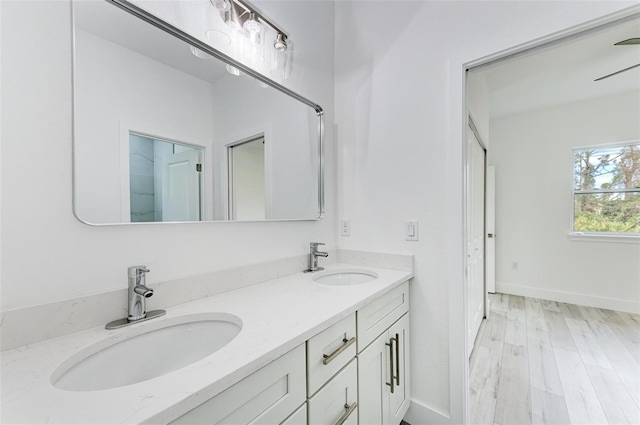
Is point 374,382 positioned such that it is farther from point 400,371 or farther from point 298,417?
point 298,417

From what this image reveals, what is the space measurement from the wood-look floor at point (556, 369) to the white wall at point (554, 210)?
0.38 meters

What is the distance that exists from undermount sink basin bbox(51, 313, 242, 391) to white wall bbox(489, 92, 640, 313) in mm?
3969

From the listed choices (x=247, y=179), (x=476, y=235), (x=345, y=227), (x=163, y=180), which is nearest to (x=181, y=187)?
(x=163, y=180)

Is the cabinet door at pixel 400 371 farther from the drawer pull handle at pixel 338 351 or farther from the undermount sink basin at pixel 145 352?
the undermount sink basin at pixel 145 352

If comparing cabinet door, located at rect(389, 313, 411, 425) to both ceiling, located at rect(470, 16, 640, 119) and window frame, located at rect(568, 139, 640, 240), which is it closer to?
ceiling, located at rect(470, 16, 640, 119)

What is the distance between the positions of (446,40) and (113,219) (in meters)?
1.69

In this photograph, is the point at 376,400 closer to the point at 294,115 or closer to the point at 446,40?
the point at 294,115

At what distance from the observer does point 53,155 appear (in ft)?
2.33

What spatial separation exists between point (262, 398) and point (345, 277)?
979mm

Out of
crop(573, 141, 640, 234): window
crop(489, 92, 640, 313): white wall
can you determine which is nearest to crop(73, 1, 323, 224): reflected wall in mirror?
crop(489, 92, 640, 313): white wall

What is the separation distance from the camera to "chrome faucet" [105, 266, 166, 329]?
777 mm

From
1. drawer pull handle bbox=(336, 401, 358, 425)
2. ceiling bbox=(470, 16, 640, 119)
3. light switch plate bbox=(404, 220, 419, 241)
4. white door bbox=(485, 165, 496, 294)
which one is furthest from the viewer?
white door bbox=(485, 165, 496, 294)

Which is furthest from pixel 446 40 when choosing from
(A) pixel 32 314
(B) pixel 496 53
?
(A) pixel 32 314

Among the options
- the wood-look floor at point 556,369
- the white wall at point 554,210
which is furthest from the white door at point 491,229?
the wood-look floor at point 556,369
